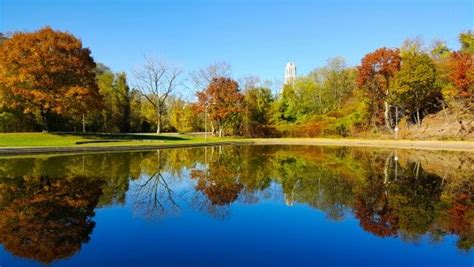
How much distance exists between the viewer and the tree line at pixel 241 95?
27453mm

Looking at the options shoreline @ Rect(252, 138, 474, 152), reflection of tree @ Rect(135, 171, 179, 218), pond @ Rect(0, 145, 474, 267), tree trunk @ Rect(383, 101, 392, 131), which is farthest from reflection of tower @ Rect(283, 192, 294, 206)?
tree trunk @ Rect(383, 101, 392, 131)

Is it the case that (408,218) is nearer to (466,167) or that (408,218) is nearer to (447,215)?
(447,215)

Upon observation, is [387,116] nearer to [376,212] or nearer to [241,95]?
[241,95]

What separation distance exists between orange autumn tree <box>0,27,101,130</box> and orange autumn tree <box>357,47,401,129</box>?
85.5ft

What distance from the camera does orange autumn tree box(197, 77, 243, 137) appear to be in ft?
136

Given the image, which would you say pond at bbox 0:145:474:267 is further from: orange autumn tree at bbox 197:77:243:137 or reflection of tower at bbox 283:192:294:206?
orange autumn tree at bbox 197:77:243:137

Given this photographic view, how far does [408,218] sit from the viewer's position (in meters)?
7.70

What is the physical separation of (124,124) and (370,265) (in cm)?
4698

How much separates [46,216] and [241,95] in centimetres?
3555

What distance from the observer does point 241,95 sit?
42344mm

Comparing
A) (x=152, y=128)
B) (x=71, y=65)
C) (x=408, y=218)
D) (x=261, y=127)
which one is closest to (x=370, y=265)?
(x=408, y=218)

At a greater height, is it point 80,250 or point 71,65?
point 71,65

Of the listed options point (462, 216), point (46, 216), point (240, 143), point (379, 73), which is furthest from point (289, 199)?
point (379, 73)

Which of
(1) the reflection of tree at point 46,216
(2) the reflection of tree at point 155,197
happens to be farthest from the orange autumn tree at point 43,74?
(2) the reflection of tree at point 155,197
